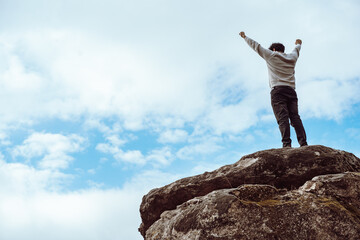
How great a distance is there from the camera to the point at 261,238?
5867 millimetres

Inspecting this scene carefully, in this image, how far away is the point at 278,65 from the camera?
10195mm

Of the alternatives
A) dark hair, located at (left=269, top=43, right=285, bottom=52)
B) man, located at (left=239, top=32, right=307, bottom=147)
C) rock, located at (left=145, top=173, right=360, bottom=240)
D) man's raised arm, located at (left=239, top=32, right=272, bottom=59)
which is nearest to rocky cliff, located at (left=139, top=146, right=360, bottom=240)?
rock, located at (left=145, top=173, right=360, bottom=240)

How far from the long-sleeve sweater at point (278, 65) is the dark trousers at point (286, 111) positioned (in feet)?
0.81

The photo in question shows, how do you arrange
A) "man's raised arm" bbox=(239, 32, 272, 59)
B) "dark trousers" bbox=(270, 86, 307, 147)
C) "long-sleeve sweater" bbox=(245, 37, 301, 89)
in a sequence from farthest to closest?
"man's raised arm" bbox=(239, 32, 272, 59)
"long-sleeve sweater" bbox=(245, 37, 301, 89)
"dark trousers" bbox=(270, 86, 307, 147)

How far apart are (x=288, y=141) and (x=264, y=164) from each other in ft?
6.24

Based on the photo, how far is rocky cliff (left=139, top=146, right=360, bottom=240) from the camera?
5.93 m

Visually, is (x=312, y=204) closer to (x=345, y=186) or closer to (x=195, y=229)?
(x=345, y=186)

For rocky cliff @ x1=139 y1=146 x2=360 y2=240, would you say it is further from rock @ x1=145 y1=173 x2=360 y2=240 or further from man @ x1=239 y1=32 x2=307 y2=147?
man @ x1=239 y1=32 x2=307 y2=147

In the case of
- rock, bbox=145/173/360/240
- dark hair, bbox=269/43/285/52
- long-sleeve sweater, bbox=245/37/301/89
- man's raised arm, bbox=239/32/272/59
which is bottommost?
rock, bbox=145/173/360/240

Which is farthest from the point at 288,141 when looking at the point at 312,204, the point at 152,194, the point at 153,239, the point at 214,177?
the point at 153,239

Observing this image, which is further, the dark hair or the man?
the dark hair

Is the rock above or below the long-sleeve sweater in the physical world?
below

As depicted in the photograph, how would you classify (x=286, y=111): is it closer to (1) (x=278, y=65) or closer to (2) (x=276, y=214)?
(1) (x=278, y=65)

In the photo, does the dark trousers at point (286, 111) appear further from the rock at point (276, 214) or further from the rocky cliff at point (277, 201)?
the rock at point (276, 214)
